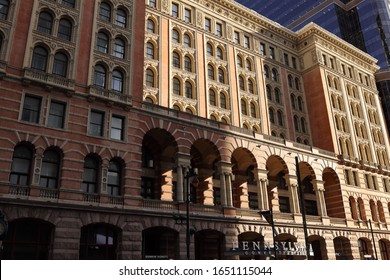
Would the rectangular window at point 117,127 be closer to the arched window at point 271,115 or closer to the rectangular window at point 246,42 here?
the arched window at point 271,115

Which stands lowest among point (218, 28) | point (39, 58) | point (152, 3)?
point (39, 58)

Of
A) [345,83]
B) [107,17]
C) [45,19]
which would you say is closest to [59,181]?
[45,19]

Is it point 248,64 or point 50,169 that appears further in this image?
point 248,64

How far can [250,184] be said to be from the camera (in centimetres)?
4116

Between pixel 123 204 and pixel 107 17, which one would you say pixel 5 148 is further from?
pixel 107 17

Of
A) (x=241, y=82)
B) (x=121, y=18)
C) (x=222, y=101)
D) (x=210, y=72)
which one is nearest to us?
(x=121, y=18)

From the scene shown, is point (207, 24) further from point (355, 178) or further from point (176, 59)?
point (355, 178)

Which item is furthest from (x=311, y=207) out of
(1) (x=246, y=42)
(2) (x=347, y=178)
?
(1) (x=246, y=42)

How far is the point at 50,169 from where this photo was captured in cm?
2528

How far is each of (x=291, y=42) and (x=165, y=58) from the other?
2637cm

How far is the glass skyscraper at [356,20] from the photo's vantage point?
276ft

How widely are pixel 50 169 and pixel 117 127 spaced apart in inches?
245

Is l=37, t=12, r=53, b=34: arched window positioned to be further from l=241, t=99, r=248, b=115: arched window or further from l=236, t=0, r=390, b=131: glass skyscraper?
l=236, t=0, r=390, b=131: glass skyscraper

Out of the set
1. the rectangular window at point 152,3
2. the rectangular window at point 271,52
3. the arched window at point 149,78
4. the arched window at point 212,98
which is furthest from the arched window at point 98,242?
the rectangular window at point 271,52
